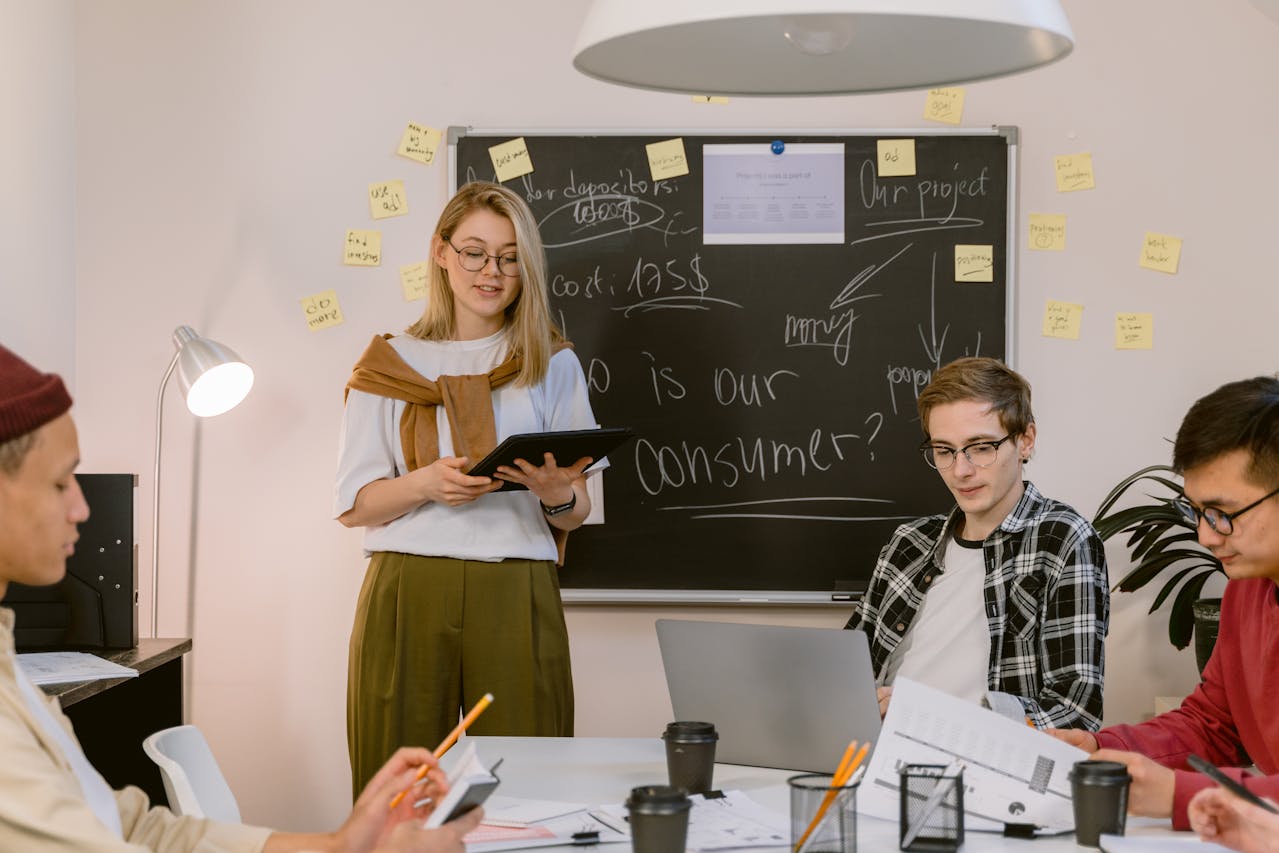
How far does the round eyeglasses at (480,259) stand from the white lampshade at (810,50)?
3.80 feet

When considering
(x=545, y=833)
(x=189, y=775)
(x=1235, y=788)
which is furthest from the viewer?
(x=189, y=775)

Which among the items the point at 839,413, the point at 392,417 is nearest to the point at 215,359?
the point at 392,417

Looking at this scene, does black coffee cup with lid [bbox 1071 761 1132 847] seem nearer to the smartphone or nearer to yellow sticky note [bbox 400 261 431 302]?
the smartphone

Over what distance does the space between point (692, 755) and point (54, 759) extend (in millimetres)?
767

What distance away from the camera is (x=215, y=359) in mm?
2971

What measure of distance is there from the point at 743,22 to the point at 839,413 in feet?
5.93

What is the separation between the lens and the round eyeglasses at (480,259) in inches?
108

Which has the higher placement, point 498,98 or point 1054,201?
point 498,98

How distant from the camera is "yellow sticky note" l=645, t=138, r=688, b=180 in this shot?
331 cm

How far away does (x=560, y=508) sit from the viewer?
274cm

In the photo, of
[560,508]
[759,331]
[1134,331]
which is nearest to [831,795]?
[560,508]

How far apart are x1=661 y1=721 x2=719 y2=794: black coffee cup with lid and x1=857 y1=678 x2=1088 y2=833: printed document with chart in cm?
25

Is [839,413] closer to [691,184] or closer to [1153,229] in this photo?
[691,184]

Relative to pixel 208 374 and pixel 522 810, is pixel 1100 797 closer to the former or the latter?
pixel 522 810
